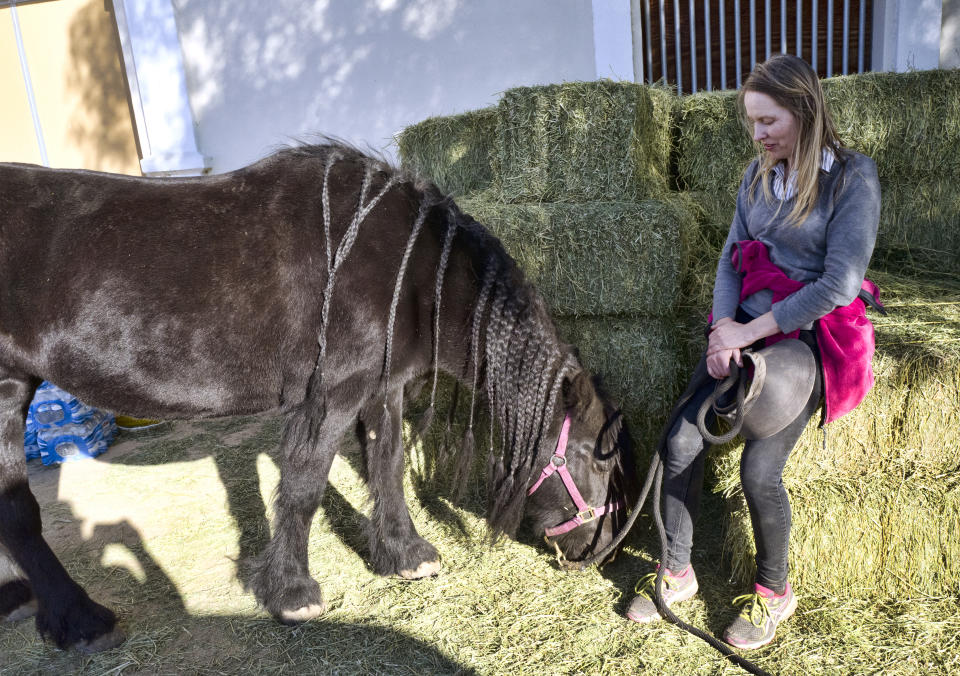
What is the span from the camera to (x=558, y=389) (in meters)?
2.34

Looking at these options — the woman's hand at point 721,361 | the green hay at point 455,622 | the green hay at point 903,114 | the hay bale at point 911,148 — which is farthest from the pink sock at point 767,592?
the green hay at point 903,114

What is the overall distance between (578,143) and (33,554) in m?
2.81

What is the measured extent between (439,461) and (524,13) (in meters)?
4.16

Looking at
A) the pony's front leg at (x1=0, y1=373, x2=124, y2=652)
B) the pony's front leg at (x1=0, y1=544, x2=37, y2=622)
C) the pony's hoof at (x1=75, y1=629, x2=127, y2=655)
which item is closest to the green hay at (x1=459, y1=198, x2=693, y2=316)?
the pony's front leg at (x1=0, y1=373, x2=124, y2=652)

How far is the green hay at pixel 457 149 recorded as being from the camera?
3912mm

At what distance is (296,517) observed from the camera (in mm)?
2459

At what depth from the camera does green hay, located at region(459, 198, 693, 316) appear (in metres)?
2.98

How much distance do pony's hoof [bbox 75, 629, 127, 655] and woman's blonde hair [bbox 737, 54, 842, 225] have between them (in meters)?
2.72

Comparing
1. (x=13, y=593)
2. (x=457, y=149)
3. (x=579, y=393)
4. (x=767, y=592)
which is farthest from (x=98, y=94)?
(x=767, y=592)

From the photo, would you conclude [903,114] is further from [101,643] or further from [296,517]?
[101,643]

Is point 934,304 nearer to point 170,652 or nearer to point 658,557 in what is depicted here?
point 658,557

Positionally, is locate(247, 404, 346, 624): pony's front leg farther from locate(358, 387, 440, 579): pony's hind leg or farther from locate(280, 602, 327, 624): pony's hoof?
locate(358, 387, 440, 579): pony's hind leg

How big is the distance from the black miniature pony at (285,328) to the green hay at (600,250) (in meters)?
0.66

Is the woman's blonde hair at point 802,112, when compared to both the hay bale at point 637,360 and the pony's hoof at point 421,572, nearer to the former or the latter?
the hay bale at point 637,360
